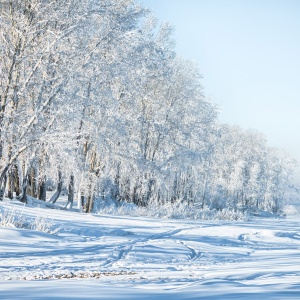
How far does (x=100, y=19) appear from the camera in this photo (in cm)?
1537

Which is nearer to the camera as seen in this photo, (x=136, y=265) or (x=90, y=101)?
(x=136, y=265)

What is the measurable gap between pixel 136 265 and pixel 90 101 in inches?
392

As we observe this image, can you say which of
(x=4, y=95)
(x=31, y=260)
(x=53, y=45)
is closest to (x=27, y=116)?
(x=4, y=95)

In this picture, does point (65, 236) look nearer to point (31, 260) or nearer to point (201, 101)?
point (31, 260)

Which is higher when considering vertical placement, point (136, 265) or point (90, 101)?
point (90, 101)

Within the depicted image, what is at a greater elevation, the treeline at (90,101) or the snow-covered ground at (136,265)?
the treeline at (90,101)

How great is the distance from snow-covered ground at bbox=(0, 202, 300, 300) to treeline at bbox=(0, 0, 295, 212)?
2.98 m

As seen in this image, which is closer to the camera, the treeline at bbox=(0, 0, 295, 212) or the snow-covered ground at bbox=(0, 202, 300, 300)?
the snow-covered ground at bbox=(0, 202, 300, 300)

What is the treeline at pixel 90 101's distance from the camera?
37.7ft

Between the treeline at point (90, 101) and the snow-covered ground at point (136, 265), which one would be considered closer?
the snow-covered ground at point (136, 265)

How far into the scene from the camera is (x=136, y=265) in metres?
5.86

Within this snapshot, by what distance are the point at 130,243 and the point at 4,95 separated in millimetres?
6507

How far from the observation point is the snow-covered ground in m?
2.96

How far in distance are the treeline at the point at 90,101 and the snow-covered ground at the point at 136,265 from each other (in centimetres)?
298
